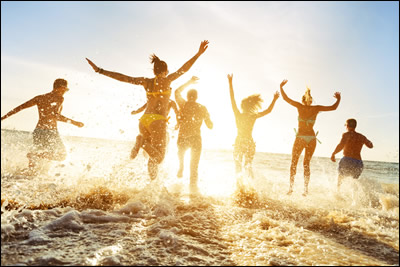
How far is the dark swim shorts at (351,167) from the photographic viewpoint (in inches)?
270

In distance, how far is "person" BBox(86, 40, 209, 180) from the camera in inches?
196

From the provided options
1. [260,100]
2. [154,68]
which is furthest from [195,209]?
[260,100]

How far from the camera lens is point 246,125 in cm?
680

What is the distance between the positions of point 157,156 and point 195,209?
1509mm

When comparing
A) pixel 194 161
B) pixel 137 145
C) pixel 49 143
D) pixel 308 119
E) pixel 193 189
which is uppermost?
pixel 308 119

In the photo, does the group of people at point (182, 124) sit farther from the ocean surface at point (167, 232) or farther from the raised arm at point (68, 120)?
the ocean surface at point (167, 232)

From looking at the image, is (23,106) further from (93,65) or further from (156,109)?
(156,109)

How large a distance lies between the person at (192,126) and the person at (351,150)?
13.1 ft

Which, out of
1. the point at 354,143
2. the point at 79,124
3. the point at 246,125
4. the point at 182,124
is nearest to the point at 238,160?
the point at 246,125

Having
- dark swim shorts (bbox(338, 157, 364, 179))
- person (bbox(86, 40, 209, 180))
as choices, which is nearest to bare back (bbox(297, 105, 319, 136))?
dark swim shorts (bbox(338, 157, 364, 179))

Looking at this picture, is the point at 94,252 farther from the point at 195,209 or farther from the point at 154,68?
the point at 154,68

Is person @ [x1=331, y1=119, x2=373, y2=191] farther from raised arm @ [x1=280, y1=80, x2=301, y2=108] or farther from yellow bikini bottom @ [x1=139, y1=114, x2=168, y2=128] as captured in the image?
yellow bikini bottom @ [x1=139, y1=114, x2=168, y2=128]

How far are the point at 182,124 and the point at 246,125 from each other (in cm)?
178

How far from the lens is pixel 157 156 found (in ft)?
16.5
